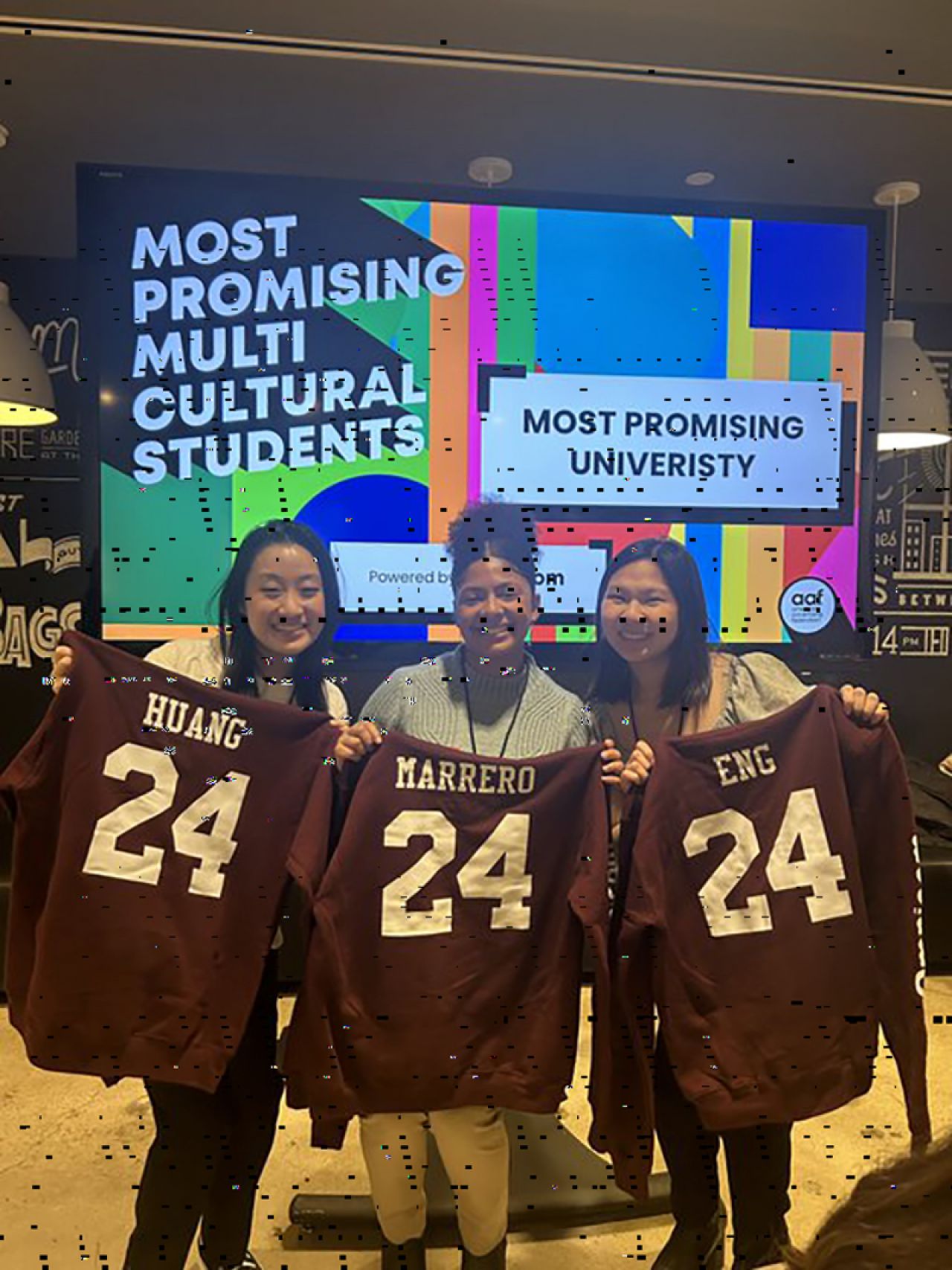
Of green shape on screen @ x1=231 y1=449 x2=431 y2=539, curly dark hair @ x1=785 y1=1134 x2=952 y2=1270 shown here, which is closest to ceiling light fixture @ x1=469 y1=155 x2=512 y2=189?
green shape on screen @ x1=231 y1=449 x2=431 y2=539

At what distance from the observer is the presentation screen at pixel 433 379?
71cm

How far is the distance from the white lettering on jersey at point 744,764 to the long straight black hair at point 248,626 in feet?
1.30

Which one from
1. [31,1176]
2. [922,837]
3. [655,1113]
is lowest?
[31,1176]

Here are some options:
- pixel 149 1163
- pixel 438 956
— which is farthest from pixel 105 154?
pixel 149 1163

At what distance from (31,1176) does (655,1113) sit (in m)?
0.68

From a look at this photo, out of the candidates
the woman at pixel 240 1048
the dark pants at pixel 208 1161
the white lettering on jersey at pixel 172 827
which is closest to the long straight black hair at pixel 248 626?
the woman at pixel 240 1048

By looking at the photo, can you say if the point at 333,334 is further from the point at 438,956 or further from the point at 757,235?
the point at 438,956

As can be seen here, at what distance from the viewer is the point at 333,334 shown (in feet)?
2.37

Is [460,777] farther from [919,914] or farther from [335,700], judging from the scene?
[919,914]

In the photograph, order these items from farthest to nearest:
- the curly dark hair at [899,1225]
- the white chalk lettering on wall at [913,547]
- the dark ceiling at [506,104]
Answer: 1. the white chalk lettering on wall at [913,547]
2. the dark ceiling at [506,104]
3. the curly dark hair at [899,1225]

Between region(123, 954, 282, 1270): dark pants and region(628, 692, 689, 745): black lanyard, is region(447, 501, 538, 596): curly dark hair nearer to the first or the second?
region(628, 692, 689, 745): black lanyard

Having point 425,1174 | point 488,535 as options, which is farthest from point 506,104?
point 425,1174

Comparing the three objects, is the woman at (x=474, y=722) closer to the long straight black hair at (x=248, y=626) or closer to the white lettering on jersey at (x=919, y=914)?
the long straight black hair at (x=248, y=626)

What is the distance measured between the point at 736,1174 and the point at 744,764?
18.4 inches
